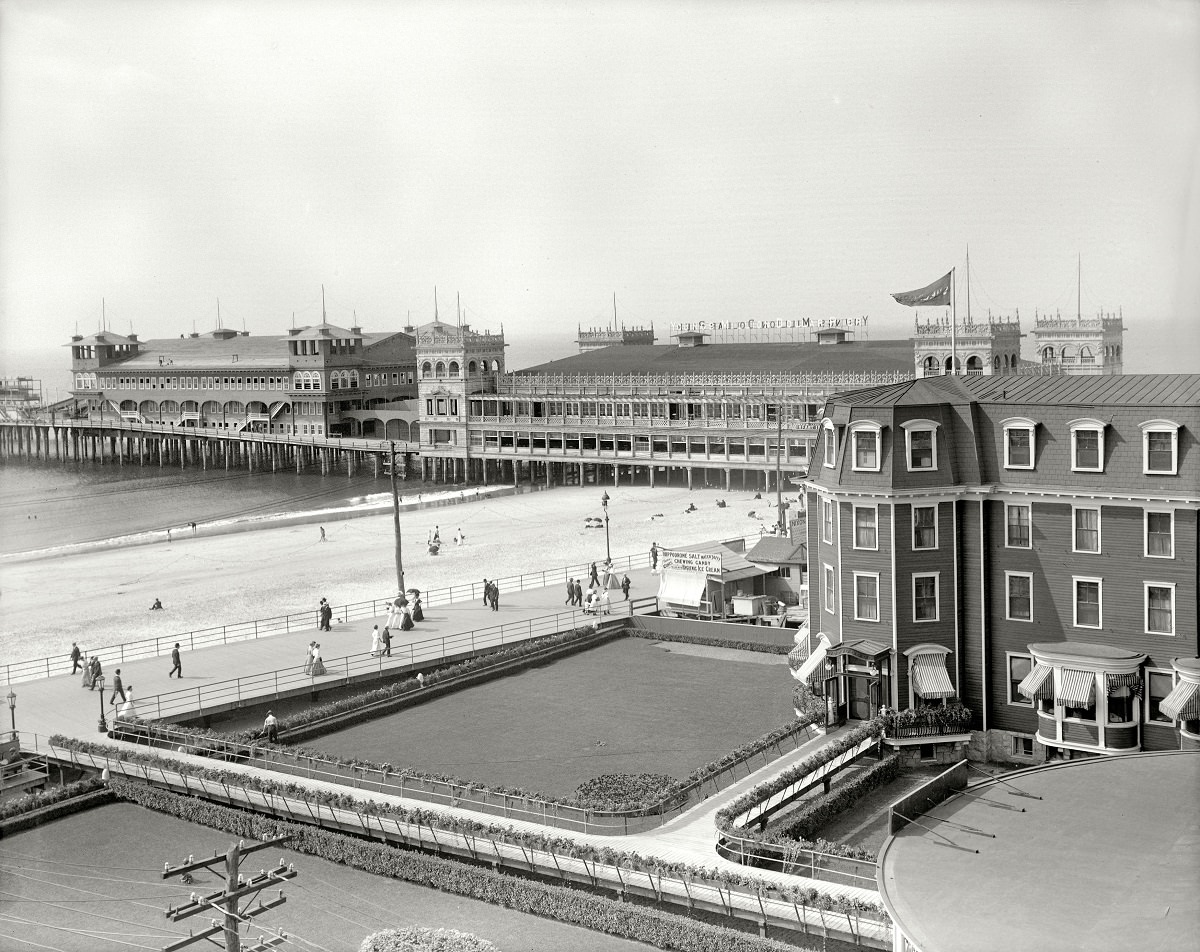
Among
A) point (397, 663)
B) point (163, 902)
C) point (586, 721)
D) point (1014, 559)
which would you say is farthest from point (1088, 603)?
point (163, 902)

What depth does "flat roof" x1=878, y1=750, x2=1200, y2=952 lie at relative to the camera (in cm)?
1270

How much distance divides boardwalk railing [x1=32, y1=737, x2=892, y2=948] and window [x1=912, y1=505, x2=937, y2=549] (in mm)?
12406

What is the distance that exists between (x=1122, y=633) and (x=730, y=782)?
9710 mm

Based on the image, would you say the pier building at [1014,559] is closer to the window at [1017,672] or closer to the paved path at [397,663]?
the window at [1017,672]

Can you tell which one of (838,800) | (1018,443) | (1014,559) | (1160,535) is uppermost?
(1018,443)

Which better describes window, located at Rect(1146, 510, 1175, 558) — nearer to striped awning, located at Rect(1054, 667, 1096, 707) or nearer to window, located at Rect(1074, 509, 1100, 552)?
window, located at Rect(1074, 509, 1100, 552)

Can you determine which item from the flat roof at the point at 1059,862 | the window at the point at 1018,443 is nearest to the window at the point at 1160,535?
the window at the point at 1018,443

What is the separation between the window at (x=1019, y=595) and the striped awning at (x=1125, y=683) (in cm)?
269

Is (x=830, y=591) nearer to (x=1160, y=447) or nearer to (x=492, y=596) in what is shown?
(x=1160, y=447)

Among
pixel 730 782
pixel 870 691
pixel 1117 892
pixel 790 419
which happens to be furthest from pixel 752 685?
pixel 790 419

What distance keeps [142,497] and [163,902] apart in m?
94.0

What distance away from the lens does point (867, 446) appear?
3128 cm

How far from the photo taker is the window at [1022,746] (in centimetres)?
2966

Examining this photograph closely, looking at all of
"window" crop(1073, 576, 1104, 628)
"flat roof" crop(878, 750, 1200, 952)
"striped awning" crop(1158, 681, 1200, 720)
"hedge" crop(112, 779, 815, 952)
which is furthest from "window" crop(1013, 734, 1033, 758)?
"flat roof" crop(878, 750, 1200, 952)
